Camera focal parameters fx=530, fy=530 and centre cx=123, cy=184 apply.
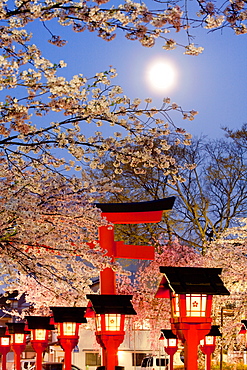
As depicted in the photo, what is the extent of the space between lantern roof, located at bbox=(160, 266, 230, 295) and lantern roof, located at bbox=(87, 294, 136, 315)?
2222 mm

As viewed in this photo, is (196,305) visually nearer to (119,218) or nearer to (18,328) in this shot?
(119,218)

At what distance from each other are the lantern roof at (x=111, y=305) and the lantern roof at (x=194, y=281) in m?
2.22

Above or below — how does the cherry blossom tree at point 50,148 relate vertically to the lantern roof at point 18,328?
above

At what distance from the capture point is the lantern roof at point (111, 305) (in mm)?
8375

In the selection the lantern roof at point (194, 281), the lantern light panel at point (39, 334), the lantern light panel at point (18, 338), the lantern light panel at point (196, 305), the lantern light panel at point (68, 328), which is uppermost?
the lantern roof at point (194, 281)

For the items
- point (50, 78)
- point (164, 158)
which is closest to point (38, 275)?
→ point (164, 158)

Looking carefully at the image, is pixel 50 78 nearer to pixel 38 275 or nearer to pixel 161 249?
pixel 38 275

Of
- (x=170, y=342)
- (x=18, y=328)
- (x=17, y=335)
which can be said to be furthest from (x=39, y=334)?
(x=170, y=342)

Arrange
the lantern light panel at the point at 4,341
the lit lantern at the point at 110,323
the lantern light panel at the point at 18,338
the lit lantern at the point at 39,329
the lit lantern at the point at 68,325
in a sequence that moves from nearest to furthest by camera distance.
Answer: the lit lantern at the point at 110,323, the lit lantern at the point at 68,325, the lit lantern at the point at 39,329, the lantern light panel at the point at 18,338, the lantern light panel at the point at 4,341

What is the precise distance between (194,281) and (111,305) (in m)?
2.46

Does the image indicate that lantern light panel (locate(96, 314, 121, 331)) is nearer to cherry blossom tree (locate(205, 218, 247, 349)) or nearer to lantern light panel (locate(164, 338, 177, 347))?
cherry blossom tree (locate(205, 218, 247, 349))

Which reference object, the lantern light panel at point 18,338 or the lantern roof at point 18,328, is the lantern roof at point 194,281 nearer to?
the lantern roof at point 18,328

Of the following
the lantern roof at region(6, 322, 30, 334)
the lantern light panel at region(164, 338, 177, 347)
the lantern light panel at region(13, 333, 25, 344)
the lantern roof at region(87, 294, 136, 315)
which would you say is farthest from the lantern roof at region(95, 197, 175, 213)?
the lantern light panel at region(13, 333, 25, 344)

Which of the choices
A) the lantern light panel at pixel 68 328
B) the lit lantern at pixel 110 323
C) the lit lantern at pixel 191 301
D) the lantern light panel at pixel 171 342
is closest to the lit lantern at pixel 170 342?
the lantern light panel at pixel 171 342
